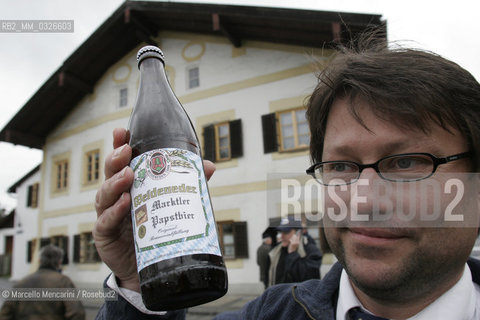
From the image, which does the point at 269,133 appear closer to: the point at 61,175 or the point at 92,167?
the point at 92,167

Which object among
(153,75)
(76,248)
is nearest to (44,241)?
(76,248)

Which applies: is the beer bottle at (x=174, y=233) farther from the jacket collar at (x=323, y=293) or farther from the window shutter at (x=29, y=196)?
the window shutter at (x=29, y=196)

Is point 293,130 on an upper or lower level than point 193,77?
lower

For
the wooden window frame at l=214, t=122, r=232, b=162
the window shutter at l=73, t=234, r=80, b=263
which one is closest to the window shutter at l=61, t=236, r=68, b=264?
the window shutter at l=73, t=234, r=80, b=263

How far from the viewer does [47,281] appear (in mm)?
3686

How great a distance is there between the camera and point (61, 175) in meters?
13.8

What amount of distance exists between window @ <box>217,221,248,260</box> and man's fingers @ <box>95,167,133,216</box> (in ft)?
26.2

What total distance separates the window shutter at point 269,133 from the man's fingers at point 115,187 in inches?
322

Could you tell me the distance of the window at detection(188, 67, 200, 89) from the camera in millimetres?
11281

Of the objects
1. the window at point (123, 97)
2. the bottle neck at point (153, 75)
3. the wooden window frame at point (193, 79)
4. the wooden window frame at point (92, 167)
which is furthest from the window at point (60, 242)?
the bottle neck at point (153, 75)

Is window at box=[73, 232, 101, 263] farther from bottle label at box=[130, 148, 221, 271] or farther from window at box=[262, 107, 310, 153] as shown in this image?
bottle label at box=[130, 148, 221, 271]

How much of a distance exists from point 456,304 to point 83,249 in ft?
43.2

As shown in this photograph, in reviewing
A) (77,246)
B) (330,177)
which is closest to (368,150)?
(330,177)

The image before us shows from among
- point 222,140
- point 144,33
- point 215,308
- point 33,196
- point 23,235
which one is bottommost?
point 215,308
